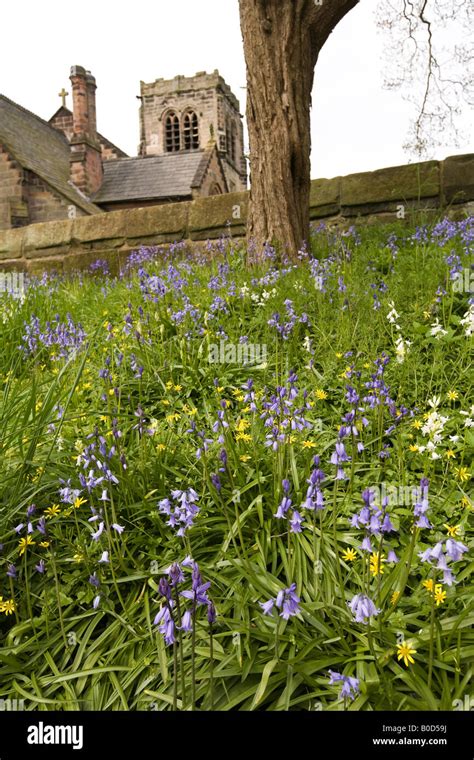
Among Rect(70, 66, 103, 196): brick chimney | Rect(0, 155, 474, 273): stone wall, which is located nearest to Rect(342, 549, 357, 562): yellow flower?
Rect(0, 155, 474, 273): stone wall

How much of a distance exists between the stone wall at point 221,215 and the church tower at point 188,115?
36.1 metres

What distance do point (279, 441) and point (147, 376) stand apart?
161 cm

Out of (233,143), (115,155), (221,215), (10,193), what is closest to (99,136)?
(115,155)

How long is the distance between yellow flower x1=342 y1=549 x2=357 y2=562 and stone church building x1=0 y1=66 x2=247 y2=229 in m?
21.7

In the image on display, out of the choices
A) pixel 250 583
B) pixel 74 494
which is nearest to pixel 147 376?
pixel 74 494

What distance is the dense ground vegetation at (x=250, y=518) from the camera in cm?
166

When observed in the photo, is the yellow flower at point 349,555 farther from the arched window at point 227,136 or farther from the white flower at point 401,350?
the arched window at point 227,136

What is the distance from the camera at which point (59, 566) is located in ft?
7.35

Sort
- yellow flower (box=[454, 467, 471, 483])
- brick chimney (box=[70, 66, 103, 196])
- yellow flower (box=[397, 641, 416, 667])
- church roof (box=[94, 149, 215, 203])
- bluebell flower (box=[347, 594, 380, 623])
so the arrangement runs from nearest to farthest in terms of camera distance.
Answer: bluebell flower (box=[347, 594, 380, 623]) → yellow flower (box=[397, 641, 416, 667]) → yellow flower (box=[454, 467, 471, 483]) → brick chimney (box=[70, 66, 103, 196]) → church roof (box=[94, 149, 215, 203])

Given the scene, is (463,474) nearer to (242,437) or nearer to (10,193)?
(242,437)

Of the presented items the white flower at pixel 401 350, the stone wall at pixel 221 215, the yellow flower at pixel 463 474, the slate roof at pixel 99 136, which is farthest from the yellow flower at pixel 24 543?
the slate roof at pixel 99 136

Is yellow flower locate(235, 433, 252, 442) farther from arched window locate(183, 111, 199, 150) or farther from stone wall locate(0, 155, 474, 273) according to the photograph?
arched window locate(183, 111, 199, 150)

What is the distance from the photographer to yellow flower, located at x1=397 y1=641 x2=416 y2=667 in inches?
61.7

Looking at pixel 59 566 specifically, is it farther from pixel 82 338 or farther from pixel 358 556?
pixel 82 338
